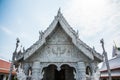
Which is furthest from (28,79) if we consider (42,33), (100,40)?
(100,40)

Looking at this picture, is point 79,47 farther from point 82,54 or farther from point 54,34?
point 54,34

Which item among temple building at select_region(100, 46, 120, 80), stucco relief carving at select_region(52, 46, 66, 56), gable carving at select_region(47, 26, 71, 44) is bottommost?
temple building at select_region(100, 46, 120, 80)

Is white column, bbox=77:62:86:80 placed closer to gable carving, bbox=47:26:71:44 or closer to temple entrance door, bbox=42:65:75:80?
gable carving, bbox=47:26:71:44

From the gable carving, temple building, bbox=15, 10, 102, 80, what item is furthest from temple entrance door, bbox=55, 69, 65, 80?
the gable carving

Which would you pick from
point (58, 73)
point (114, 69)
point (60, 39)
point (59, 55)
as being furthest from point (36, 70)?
point (114, 69)

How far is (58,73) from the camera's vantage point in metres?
8.46

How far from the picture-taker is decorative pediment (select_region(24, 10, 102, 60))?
613 cm

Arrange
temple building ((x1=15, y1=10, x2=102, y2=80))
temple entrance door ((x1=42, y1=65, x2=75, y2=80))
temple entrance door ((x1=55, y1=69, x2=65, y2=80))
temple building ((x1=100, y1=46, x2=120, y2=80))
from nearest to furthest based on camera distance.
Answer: temple building ((x1=15, y1=10, x2=102, y2=80)) → temple entrance door ((x1=42, y1=65, x2=75, y2=80)) → temple entrance door ((x1=55, y1=69, x2=65, y2=80)) → temple building ((x1=100, y1=46, x2=120, y2=80))

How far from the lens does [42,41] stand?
20.3 ft

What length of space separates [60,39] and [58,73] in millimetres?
3096

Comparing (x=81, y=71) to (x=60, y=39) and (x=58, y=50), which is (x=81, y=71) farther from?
(x=60, y=39)

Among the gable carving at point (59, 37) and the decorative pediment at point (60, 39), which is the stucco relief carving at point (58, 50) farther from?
the gable carving at point (59, 37)

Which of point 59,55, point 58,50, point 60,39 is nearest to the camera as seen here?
point 59,55

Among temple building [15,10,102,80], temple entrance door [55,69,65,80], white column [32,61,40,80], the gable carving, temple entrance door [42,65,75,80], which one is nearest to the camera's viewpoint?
white column [32,61,40,80]
